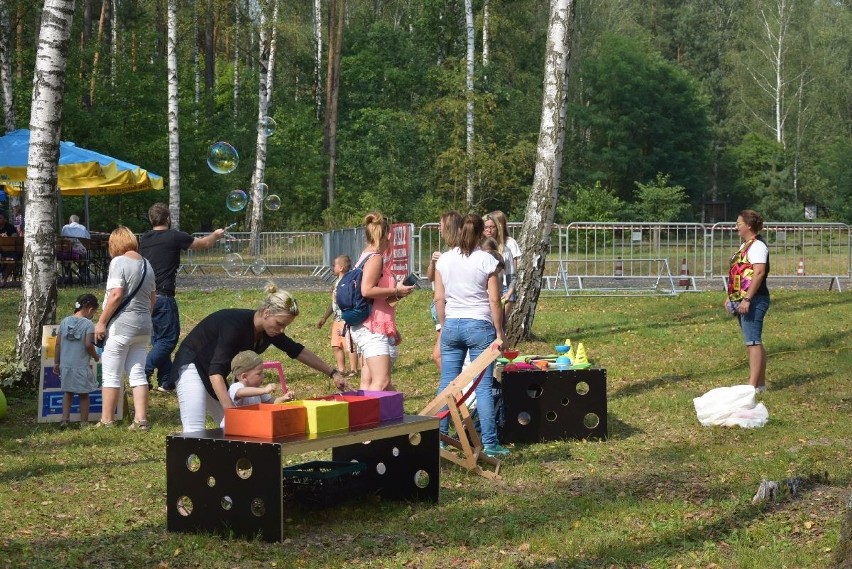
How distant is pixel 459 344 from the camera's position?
9.30 metres

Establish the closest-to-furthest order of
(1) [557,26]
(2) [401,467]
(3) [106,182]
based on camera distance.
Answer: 1. (2) [401,467]
2. (1) [557,26]
3. (3) [106,182]

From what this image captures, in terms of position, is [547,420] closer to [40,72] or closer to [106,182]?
[40,72]

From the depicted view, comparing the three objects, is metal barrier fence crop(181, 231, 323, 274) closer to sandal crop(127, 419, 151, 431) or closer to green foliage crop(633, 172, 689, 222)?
sandal crop(127, 419, 151, 431)

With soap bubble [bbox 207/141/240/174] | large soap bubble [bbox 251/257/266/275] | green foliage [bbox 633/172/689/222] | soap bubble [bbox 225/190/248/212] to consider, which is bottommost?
large soap bubble [bbox 251/257/266/275]

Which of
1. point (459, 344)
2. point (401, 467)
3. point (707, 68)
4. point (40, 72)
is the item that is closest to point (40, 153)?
point (40, 72)

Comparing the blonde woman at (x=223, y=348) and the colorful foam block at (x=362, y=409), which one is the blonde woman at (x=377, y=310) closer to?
the blonde woman at (x=223, y=348)

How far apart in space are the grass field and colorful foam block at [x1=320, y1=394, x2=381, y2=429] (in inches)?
23.7

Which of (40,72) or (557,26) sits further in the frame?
(557,26)

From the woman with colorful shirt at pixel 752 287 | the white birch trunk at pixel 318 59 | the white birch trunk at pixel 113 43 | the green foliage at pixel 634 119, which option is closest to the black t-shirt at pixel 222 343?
the woman with colorful shirt at pixel 752 287

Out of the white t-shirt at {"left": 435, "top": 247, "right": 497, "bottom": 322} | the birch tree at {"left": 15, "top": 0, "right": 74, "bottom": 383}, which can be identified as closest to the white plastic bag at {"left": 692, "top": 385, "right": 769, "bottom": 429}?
the white t-shirt at {"left": 435, "top": 247, "right": 497, "bottom": 322}

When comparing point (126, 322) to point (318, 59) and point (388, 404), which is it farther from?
point (318, 59)

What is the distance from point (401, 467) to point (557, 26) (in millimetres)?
9120

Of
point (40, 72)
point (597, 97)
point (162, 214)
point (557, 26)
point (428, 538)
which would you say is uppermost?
point (597, 97)

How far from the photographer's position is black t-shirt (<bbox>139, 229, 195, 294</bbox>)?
39.4ft
